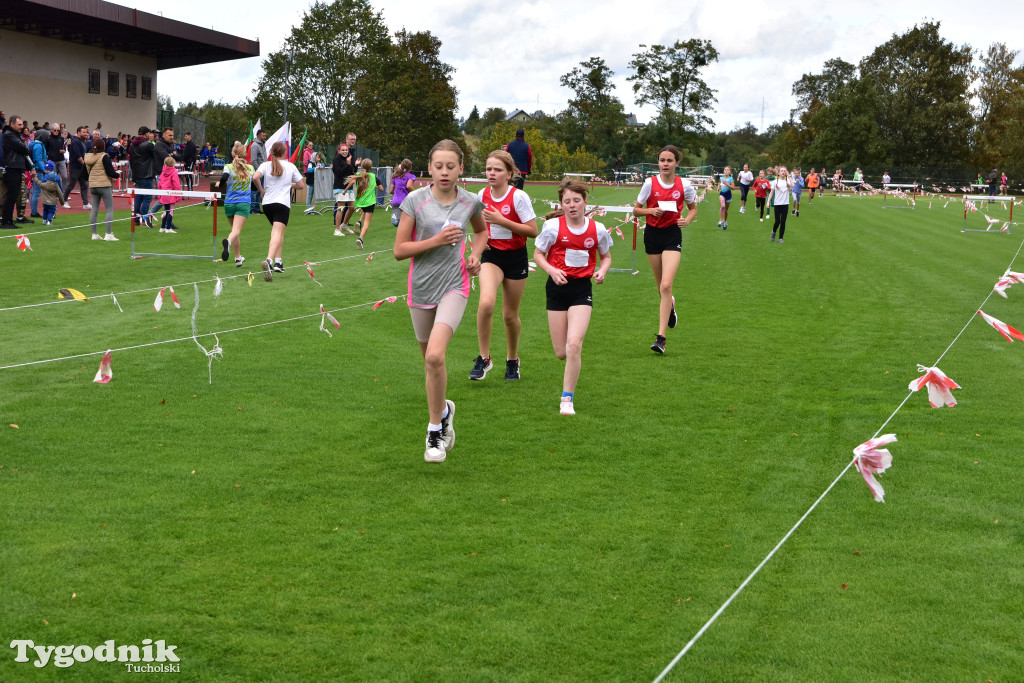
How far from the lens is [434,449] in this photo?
240 inches

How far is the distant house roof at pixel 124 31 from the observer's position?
31.0 metres

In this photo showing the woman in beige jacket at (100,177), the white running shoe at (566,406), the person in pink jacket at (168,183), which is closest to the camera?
the white running shoe at (566,406)

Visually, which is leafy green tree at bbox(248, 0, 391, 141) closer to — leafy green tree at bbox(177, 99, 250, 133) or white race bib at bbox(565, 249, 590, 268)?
leafy green tree at bbox(177, 99, 250, 133)

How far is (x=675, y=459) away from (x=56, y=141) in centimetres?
2053

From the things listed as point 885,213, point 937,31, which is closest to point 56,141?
point 885,213

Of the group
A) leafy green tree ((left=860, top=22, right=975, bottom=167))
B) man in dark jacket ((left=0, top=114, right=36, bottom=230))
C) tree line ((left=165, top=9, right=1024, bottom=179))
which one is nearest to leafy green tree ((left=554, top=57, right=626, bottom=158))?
tree line ((left=165, top=9, right=1024, bottom=179))

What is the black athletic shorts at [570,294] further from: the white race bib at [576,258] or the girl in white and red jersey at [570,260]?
the white race bib at [576,258]

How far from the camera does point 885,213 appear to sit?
130 feet

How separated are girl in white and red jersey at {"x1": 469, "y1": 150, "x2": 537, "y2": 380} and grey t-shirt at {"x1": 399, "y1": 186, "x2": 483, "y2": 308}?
4.96ft

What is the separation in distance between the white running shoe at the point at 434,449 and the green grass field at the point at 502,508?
130 mm

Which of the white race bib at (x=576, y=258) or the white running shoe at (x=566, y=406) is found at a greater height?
the white race bib at (x=576, y=258)

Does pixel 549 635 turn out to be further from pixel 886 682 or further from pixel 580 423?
pixel 580 423

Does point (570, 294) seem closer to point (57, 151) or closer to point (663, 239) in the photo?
point (663, 239)

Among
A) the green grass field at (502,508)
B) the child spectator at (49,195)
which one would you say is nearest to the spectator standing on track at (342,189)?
the child spectator at (49,195)
